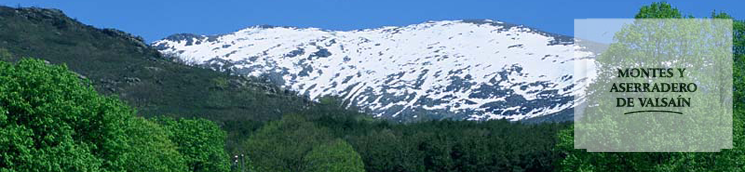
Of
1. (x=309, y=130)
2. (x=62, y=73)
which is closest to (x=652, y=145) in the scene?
(x=62, y=73)

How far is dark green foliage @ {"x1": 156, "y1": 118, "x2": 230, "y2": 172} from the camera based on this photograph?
91.8 metres

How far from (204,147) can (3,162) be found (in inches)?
1939

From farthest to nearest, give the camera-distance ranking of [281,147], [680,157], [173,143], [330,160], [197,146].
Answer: [281,147] < [330,160] < [197,146] < [173,143] < [680,157]

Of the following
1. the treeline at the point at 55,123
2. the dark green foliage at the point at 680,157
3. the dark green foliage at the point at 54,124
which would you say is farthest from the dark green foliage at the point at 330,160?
the dark green foliage at the point at 680,157

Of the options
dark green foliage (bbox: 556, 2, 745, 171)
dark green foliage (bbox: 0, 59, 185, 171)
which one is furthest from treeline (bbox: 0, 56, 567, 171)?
dark green foliage (bbox: 556, 2, 745, 171)

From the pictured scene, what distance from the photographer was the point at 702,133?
41.0 metres

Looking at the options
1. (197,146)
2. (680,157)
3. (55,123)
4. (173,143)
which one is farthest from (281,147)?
(680,157)

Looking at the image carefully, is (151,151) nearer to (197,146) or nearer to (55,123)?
(197,146)

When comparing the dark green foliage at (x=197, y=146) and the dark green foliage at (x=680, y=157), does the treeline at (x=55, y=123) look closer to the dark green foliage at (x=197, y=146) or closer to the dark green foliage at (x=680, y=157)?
the dark green foliage at (x=680, y=157)

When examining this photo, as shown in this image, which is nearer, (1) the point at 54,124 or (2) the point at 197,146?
(1) the point at 54,124

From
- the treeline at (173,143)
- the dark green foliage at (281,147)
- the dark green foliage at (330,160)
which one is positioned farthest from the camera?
the dark green foliage at (281,147)

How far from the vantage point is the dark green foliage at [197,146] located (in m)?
91.8

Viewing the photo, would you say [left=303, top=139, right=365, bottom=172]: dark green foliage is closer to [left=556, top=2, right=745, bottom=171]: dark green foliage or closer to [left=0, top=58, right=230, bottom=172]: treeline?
[left=0, top=58, right=230, bottom=172]: treeline

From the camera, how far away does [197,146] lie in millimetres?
93312
